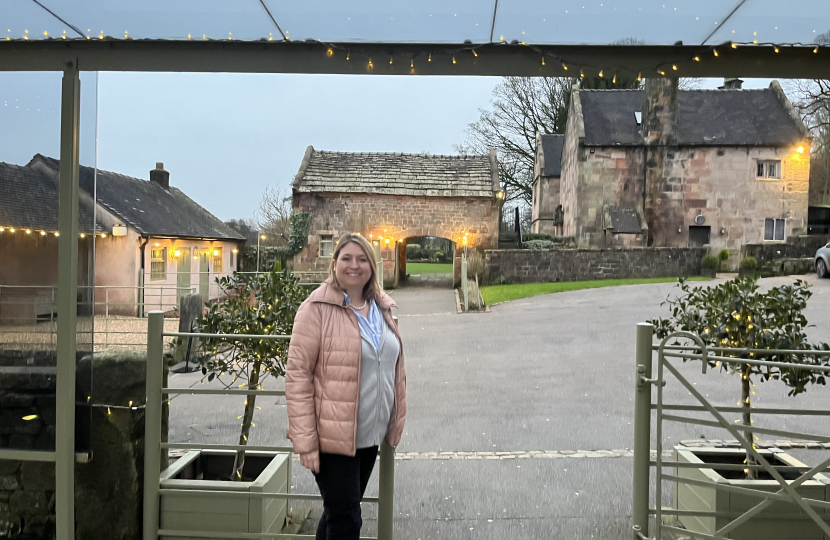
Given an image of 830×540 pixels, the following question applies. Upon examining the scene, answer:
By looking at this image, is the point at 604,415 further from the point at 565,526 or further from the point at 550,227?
the point at 550,227

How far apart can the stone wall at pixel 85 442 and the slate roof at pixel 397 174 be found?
60.5 feet

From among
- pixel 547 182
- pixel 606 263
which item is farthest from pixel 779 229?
pixel 547 182

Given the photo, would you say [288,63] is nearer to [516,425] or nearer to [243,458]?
[243,458]

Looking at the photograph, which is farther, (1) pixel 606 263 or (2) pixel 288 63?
(1) pixel 606 263

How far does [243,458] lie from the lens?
3.82 meters

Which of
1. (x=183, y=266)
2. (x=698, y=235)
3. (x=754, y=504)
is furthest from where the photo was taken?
(x=698, y=235)

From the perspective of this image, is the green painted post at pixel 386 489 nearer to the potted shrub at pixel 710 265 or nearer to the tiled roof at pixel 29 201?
the tiled roof at pixel 29 201

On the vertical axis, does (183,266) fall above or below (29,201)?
below

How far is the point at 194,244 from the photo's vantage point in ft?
73.4

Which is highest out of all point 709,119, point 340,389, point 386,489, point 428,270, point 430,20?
point 709,119

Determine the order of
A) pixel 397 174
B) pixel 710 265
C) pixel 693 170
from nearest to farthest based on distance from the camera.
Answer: pixel 710 265, pixel 397 174, pixel 693 170

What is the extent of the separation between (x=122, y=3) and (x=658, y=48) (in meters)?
2.64

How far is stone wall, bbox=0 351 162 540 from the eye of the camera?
10.4ft

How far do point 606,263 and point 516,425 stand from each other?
14.9 meters
